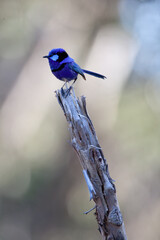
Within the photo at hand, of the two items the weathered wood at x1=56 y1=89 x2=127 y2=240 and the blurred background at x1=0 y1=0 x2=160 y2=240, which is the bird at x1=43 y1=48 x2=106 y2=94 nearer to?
the weathered wood at x1=56 y1=89 x2=127 y2=240

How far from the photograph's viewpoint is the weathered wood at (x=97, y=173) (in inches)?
119

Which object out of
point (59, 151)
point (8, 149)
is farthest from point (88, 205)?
point (8, 149)

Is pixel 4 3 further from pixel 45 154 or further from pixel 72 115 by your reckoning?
pixel 72 115

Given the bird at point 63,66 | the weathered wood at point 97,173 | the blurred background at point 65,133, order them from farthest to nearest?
the blurred background at point 65,133 → the bird at point 63,66 → the weathered wood at point 97,173

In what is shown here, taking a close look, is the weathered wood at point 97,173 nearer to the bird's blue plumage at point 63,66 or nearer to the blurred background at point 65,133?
the bird's blue plumage at point 63,66

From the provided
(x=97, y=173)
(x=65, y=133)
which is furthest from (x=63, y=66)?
(x=65, y=133)

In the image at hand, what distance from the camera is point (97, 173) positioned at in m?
3.12

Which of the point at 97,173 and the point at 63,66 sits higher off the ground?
the point at 63,66

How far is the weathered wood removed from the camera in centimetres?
302

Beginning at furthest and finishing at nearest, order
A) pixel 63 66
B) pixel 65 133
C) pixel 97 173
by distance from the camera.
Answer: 1. pixel 65 133
2. pixel 63 66
3. pixel 97 173

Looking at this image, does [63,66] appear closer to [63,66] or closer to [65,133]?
[63,66]

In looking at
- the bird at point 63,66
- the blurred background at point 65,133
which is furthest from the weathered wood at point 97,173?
the blurred background at point 65,133

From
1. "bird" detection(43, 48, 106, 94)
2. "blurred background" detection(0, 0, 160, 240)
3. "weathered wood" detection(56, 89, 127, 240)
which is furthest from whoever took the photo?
"blurred background" detection(0, 0, 160, 240)

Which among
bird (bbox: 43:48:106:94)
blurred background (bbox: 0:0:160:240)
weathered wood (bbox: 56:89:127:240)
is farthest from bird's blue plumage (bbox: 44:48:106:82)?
blurred background (bbox: 0:0:160:240)
